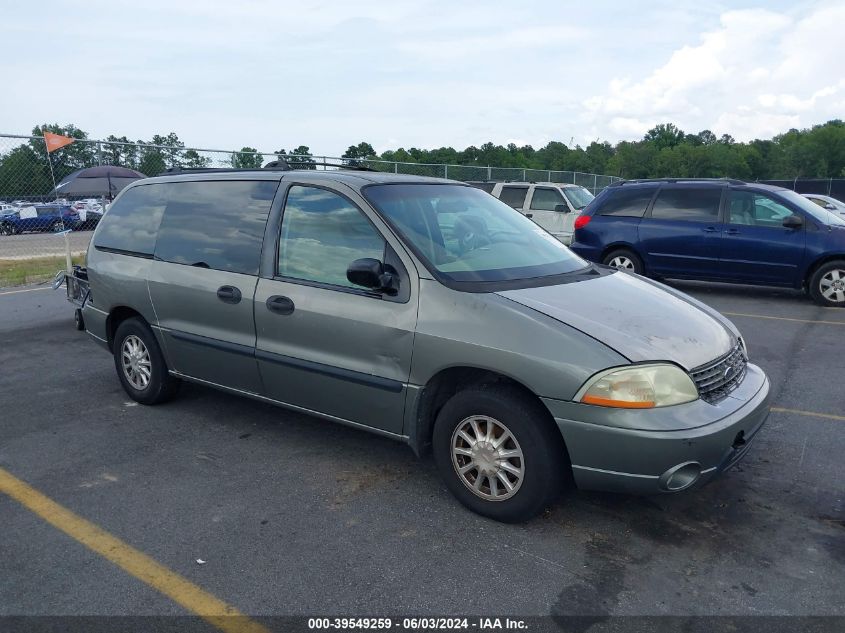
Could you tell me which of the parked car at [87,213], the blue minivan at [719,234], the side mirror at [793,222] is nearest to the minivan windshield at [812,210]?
the blue minivan at [719,234]

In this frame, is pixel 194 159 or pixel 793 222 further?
pixel 194 159

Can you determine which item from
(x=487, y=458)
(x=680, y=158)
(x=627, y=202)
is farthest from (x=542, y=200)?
(x=680, y=158)

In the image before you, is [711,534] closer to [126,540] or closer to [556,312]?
[556,312]

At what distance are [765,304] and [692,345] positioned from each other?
24.0 feet

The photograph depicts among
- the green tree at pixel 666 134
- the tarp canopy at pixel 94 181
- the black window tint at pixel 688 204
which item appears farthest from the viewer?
the green tree at pixel 666 134

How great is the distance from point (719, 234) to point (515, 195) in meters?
5.62

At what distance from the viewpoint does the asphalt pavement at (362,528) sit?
2902 mm

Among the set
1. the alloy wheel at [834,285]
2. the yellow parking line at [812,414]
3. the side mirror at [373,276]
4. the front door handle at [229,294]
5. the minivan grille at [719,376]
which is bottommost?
the yellow parking line at [812,414]

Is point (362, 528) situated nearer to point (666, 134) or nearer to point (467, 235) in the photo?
point (467, 235)

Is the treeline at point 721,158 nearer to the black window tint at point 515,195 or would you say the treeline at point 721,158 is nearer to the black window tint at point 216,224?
the black window tint at point 515,195

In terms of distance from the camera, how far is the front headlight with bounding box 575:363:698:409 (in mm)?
3125

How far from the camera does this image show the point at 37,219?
1596cm

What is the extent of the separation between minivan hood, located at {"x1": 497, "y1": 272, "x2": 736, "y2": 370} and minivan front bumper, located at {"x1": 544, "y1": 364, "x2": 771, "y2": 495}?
27cm

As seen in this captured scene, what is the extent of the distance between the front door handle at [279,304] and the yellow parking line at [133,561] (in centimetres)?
148
